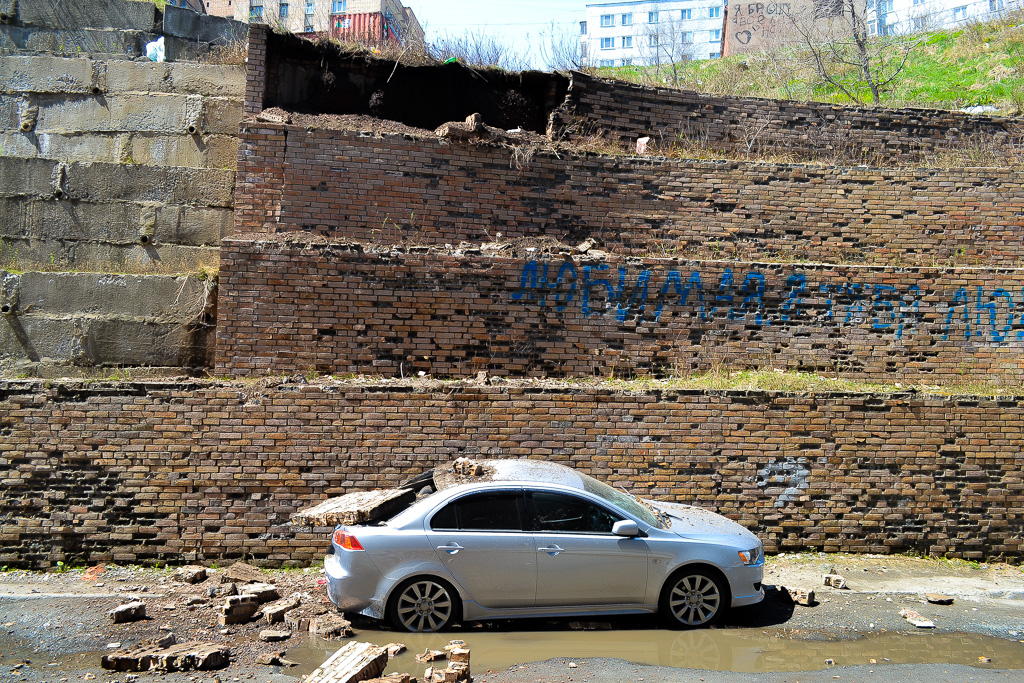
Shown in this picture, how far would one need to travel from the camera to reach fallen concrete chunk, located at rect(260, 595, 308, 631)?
545 centimetres

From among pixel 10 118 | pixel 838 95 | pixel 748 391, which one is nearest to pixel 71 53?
pixel 10 118

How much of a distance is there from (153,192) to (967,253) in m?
11.3

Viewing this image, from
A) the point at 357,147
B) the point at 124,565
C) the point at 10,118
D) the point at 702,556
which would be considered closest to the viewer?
the point at 702,556

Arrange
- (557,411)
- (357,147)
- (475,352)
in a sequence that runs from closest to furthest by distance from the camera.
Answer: (557,411) < (475,352) < (357,147)

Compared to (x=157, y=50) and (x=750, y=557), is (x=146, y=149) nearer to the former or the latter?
(x=157, y=50)

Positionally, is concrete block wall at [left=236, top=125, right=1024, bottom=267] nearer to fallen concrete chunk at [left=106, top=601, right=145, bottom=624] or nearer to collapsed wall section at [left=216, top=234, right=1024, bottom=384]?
collapsed wall section at [left=216, top=234, right=1024, bottom=384]

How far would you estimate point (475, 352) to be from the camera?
8156mm

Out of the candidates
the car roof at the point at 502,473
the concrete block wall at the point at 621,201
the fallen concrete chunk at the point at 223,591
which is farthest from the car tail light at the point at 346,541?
the concrete block wall at the point at 621,201

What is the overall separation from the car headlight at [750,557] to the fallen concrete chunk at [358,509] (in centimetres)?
273

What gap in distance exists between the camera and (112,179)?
30.2ft

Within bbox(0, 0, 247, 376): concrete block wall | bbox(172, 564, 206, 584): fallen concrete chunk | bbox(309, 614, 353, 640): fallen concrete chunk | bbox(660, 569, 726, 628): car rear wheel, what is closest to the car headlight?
bbox(660, 569, 726, 628): car rear wheel

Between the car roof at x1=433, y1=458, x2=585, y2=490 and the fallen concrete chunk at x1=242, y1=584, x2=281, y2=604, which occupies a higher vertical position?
the car roof at x1=433, y1=458, x2=585, y2=490

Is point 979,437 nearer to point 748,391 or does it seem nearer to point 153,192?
point 748,391

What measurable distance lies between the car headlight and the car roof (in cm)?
137
